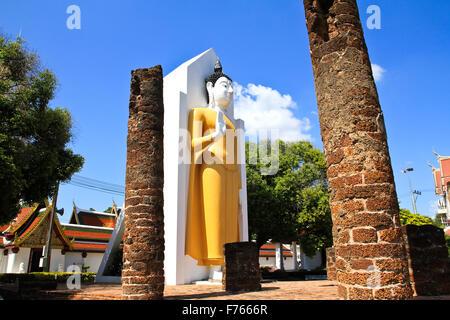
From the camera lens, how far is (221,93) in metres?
12.1

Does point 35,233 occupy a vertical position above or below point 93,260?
above

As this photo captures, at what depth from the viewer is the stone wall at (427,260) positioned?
5.10 metres

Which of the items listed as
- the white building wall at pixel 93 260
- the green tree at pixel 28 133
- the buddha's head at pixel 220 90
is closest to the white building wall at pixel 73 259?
the white building wall at pixel 93 260

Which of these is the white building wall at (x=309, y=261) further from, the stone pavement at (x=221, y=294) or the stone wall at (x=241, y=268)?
the stone wall at (x=241, y=268)

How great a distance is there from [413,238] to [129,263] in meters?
4.65

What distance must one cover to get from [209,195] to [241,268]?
3.64 metres

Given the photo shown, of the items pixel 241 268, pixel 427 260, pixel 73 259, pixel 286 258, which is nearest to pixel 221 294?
pixel 241 268

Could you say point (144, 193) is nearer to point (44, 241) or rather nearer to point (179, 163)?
point (179, 163)

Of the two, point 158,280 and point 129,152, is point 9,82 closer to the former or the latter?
point 129,152

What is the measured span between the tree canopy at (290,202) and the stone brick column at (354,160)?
1416 centimetres

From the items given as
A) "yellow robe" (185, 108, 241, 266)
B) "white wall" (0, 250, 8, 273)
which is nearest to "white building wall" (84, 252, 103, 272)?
"white wall" (0, 250, 8, 273)

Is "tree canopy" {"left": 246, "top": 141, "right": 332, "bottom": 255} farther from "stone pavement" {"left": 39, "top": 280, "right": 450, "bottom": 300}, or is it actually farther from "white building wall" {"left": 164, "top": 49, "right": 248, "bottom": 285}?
"stone pavement" {"left": 39, "top": 280, "right": 450, "bottom": 300}

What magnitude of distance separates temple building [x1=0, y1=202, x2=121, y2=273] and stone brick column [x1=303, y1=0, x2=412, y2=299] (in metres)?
16.9

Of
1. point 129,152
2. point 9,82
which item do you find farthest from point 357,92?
point 9,82
